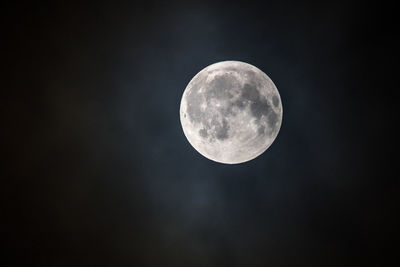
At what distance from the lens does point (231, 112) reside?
471 cm

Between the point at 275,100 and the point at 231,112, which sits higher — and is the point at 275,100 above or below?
above

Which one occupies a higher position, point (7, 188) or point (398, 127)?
point (398, 127)

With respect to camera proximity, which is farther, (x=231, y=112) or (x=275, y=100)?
(x=275, y=100)

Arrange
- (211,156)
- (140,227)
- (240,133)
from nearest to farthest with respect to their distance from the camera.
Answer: (240,133)
(211,156)
(140,227)

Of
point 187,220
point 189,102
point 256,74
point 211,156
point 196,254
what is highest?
point 256,74

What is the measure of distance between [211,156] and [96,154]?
2.13 metres

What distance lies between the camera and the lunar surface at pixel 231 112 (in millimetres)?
4750

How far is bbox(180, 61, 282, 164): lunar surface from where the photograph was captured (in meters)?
4.75

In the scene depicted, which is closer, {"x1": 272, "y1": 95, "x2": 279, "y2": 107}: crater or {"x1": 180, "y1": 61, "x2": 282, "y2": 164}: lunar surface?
{"x1": 180, "y1": 61, "x2": 282, "y2": 164}: lunar surface

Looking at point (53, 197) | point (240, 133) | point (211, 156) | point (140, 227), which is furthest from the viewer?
point (140, 227)

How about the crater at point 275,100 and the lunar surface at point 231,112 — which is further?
the crater at point 275,100

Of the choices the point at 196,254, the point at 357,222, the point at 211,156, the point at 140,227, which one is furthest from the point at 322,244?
the point at 140,227

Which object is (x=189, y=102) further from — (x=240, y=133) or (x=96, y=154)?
(x=96, y=154)

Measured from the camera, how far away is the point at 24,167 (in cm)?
530
